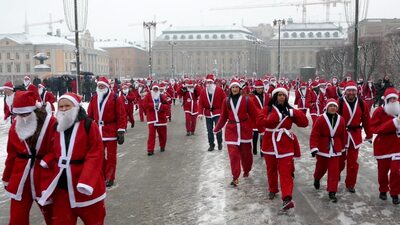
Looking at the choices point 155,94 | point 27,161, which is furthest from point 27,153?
point 155,94

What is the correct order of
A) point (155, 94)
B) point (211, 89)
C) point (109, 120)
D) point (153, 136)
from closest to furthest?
point (109, 120) < point (153, 136) < point (155, 94) < point (211, 89)

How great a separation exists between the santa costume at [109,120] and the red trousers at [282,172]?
285 centimetres

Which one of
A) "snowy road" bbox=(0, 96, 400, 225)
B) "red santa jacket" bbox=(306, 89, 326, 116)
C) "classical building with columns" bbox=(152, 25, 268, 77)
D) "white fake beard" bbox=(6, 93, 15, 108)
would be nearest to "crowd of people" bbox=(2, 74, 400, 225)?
"snowy road" bbox=(0, 96, 400, 225)

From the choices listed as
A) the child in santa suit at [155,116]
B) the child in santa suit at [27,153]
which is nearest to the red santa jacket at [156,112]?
the child in santa suit at [155,116]

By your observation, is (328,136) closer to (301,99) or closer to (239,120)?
(239,120)

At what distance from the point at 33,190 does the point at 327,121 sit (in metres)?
4.56

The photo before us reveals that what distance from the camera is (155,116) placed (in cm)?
1209

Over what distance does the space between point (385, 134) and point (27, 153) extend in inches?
206

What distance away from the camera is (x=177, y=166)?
34.6 ft

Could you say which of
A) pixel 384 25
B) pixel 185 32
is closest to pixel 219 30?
pixel 185 32

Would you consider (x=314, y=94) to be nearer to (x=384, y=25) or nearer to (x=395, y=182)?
(x=395, y=182)

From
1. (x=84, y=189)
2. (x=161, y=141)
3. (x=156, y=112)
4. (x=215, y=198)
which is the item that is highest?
(x=156, y=112)

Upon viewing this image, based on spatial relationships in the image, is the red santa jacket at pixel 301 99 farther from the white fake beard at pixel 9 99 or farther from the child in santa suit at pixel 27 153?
the child in santa suit at pixel 27 153

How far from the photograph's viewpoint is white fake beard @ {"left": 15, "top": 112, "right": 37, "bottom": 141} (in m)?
4.93
